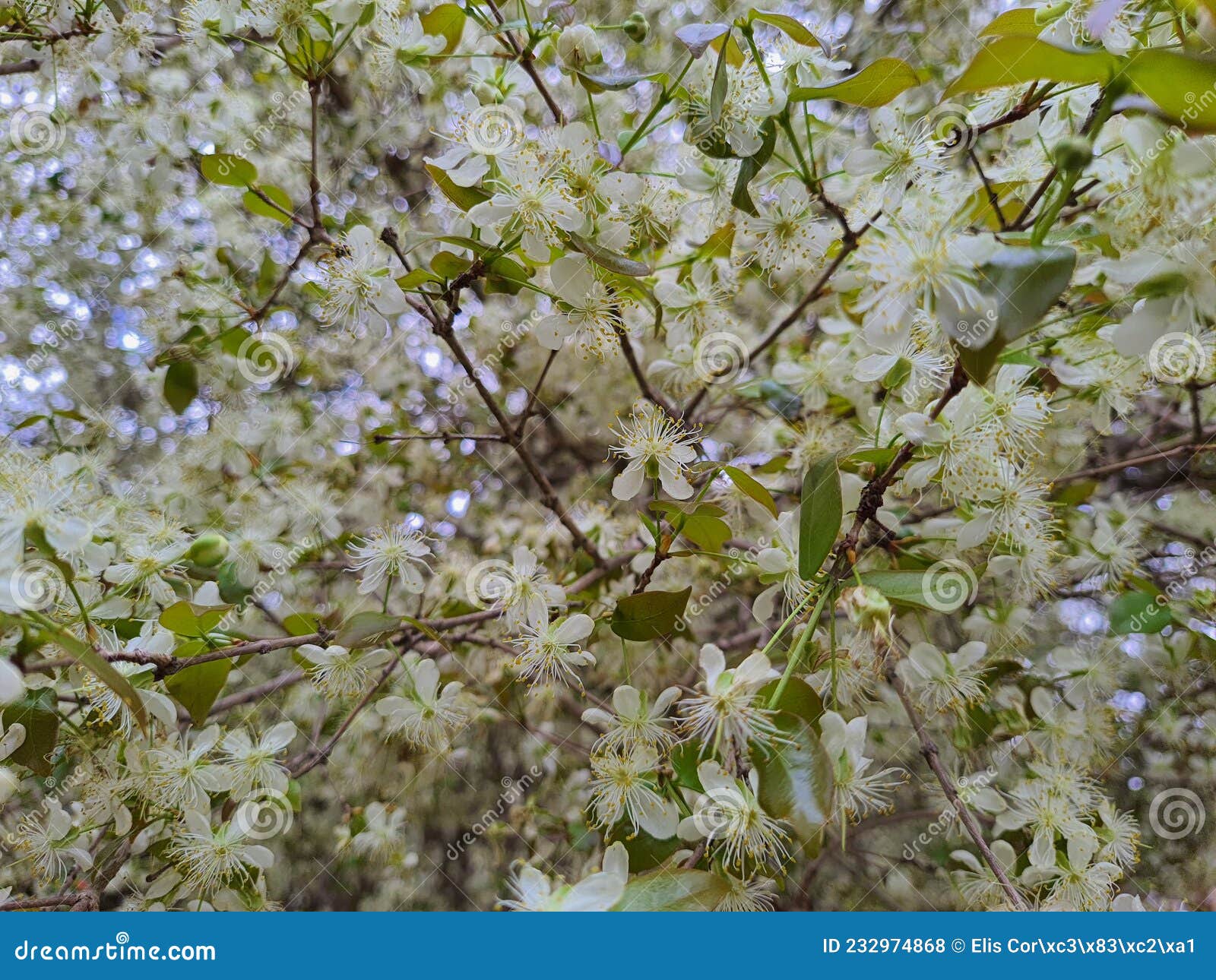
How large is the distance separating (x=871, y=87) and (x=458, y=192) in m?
0.46

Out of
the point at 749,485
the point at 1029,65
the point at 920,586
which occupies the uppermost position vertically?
the point at 1029,65

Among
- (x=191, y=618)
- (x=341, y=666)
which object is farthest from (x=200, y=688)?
(x=341, y=666)

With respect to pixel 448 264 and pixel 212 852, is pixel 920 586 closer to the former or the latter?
pixel 448 264

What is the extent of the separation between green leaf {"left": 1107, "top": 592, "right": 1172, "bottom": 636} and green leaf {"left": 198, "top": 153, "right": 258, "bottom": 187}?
1.31 m

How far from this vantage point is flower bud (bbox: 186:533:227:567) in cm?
95

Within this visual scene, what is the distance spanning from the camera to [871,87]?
2.60 ft

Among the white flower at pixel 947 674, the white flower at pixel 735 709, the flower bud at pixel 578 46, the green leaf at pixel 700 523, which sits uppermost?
the flower bud at pixel 578 46

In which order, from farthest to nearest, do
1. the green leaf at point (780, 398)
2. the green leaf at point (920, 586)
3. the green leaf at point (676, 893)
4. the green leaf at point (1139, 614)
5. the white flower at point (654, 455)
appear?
the green leaf at point (780, 398)
the green leaf at point (1139, 614)
the white flower at point (654, 455)
the green leaf at point (920, 586)
the green leaf at point (676, 893)

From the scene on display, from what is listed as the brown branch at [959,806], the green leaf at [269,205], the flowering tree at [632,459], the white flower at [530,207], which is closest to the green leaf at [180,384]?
the flowering tree at [632,459]

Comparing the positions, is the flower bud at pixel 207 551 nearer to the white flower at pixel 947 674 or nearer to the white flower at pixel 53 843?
the white flower at pixel 53 843

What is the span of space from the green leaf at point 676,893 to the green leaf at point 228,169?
965 millimetres

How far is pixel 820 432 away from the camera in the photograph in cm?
117

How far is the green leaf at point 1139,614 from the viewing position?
3.30ft

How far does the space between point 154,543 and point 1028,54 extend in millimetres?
1155
